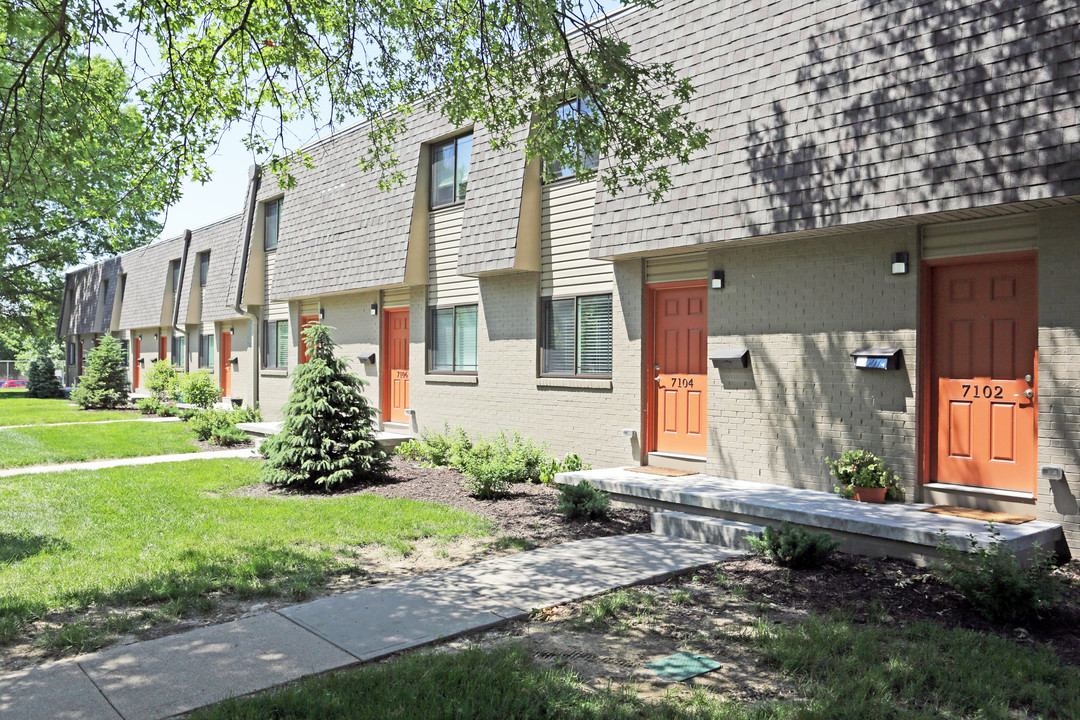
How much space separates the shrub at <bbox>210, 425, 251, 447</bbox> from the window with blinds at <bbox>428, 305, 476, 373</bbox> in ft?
16.9

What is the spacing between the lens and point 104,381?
2716cm

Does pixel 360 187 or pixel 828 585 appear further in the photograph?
pixel 360 187

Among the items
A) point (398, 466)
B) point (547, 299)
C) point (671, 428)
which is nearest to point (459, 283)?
point (547, 299)

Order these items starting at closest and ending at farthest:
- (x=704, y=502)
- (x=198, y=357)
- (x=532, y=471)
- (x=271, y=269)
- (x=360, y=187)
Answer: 1. (x=704, y=502)
2. (x=532, y=471)
3. (x=360, y=187)
4. (x=271, y=269)
5. (x=198, y=357)

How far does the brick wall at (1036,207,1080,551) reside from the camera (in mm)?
6820

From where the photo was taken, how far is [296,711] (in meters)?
3.88

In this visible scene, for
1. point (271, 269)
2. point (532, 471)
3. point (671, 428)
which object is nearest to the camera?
point (671, 428)

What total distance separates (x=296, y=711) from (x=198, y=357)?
2693 cm

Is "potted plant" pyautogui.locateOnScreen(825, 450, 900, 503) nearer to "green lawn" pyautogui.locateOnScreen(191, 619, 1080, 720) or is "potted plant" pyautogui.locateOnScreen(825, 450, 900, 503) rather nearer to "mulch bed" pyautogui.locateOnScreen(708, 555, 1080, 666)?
"mulch bed" pyautogui.locateOnScreen(708, 555, 1080, 666)

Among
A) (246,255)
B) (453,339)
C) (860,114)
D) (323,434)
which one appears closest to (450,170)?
(453,339)

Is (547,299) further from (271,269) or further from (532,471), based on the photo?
(271,269)

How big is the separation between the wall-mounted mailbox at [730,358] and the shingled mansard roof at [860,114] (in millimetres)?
1453

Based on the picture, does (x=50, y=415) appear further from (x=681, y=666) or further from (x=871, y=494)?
(x=681, y=666)

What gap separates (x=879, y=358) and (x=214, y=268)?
75.9ft
